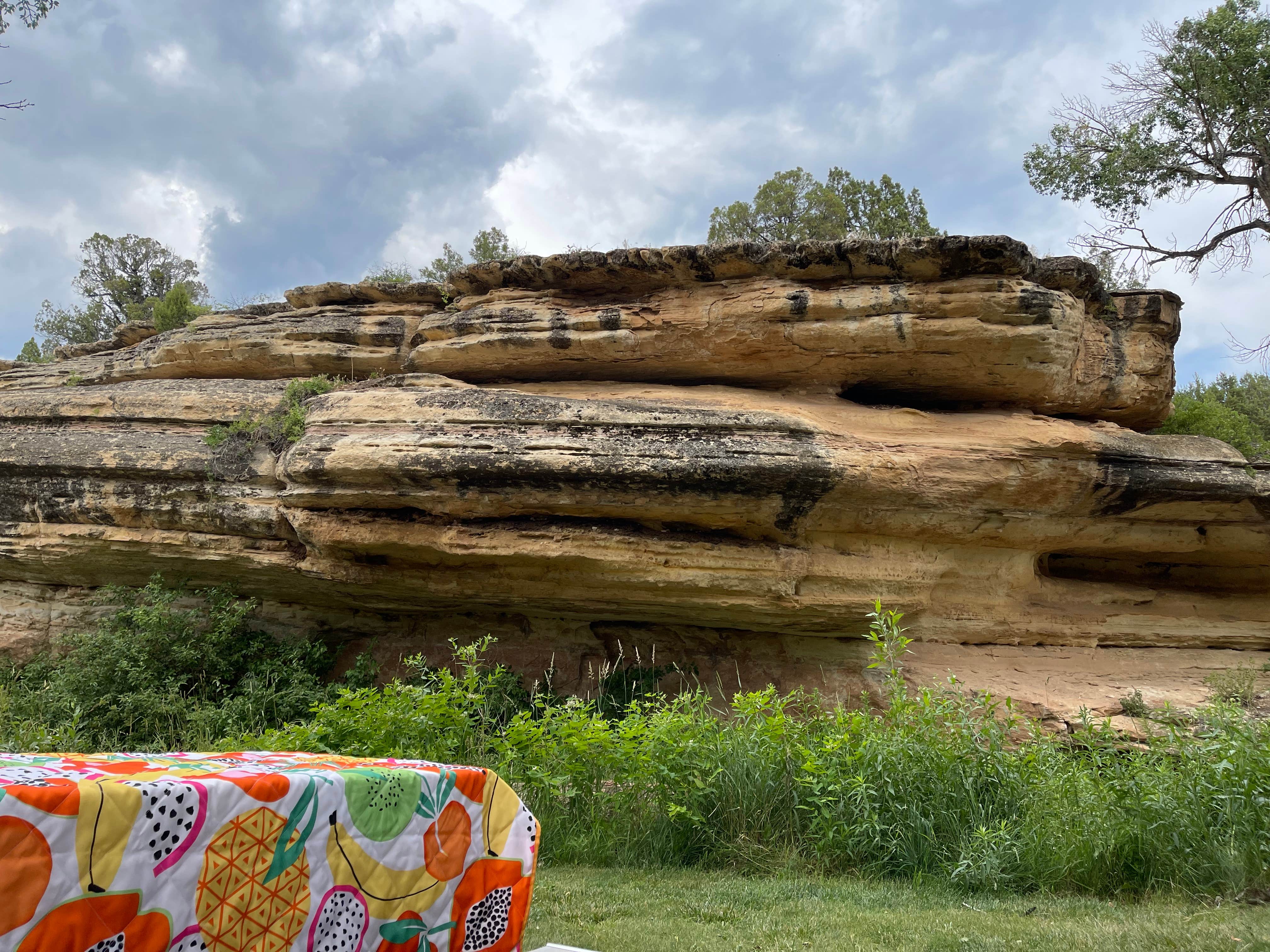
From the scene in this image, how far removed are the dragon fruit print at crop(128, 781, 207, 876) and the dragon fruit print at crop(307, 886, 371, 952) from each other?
1.50 feet

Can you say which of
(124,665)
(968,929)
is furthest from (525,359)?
(968,929)

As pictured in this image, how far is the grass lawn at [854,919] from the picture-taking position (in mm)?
3672

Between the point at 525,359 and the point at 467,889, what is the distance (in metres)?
8.11

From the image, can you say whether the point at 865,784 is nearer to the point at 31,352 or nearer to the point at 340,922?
the point at 340,922

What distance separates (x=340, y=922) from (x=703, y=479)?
629cm

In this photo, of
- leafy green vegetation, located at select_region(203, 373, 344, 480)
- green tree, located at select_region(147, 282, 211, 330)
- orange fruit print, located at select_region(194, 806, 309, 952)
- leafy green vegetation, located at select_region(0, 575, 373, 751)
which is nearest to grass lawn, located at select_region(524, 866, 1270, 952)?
orange fruit print, located at select_region(194, 806, 309, 952)

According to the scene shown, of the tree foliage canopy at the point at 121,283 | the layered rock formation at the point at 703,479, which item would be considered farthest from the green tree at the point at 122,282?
the layered rock formation at the point at 703,479

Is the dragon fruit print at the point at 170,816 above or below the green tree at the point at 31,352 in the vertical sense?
below

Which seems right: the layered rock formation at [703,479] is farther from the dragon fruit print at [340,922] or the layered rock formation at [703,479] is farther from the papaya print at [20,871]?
the papaya print at [20,871]

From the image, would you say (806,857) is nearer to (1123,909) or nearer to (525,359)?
(1123,909)

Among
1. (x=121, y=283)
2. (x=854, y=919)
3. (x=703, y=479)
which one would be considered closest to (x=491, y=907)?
(x=854, y=919)

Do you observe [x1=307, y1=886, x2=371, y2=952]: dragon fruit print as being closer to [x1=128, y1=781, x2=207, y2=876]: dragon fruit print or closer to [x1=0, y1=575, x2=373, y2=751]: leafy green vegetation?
[x1=128, y1=781, x2=207, y2=876]: dragon fruit print

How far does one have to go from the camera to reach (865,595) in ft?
29.6

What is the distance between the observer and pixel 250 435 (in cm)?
979
